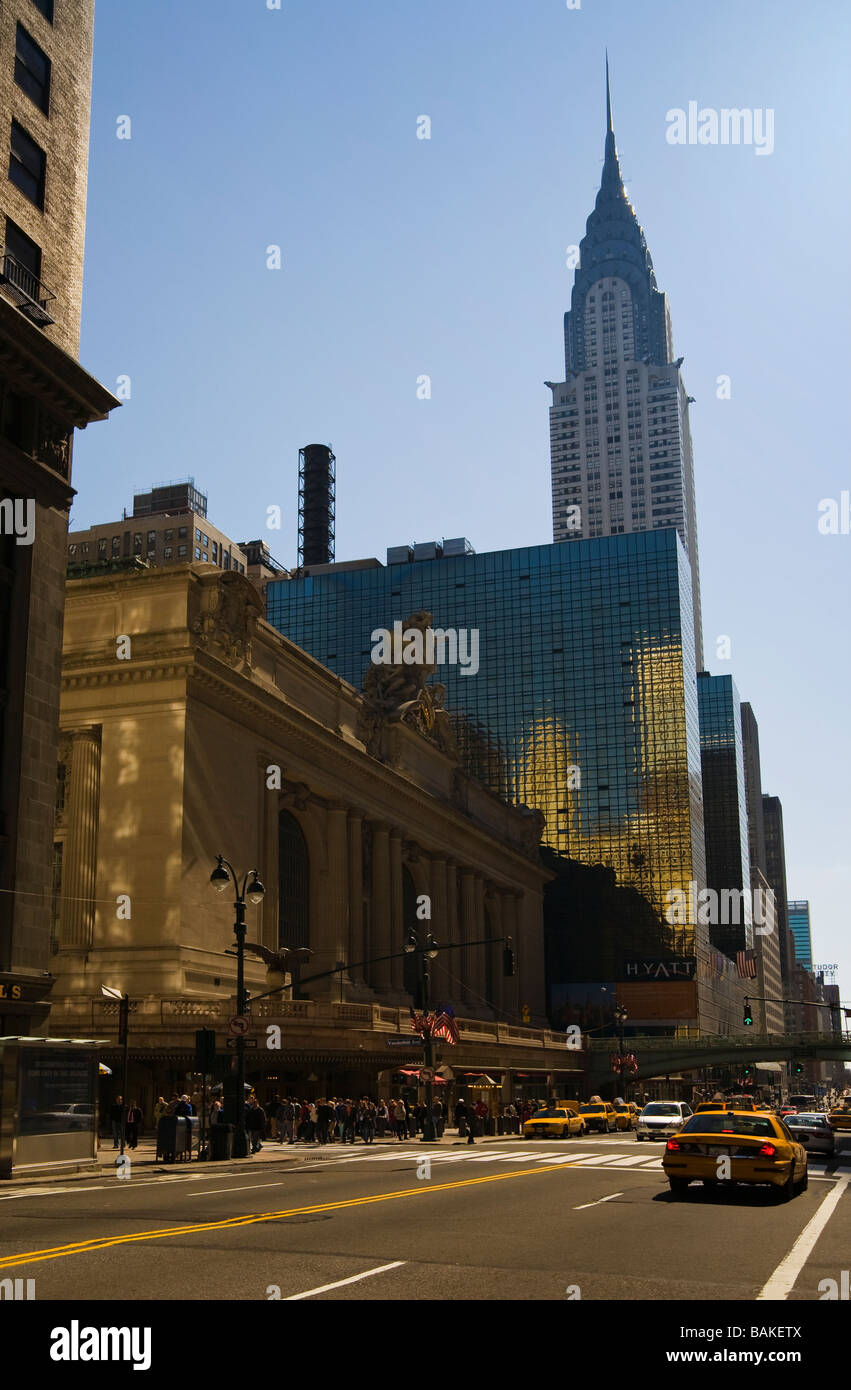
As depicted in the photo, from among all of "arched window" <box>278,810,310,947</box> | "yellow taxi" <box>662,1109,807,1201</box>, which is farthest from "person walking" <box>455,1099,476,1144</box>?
"yellow taxi" <box>662,1109,807,1201</box>

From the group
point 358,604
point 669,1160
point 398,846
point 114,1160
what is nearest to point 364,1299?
point 669,1160

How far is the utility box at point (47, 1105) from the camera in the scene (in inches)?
1011

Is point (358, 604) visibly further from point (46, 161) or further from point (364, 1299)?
point (364, 1299)

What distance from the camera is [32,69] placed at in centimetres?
3916

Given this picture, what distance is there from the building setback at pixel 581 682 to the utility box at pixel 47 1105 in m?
111

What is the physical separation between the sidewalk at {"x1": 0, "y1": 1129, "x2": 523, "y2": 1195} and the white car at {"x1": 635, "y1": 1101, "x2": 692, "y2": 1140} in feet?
15.7

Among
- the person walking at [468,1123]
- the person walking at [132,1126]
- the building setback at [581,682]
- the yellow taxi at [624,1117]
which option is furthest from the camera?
the building setback at [581,682]

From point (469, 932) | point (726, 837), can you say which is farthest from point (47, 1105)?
point (726, 837)

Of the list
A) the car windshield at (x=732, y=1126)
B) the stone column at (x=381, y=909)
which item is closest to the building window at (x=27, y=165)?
the car windshield at (x=732, y=1126)

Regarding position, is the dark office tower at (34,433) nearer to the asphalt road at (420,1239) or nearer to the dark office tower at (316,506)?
the asphalt road at (420,1239)

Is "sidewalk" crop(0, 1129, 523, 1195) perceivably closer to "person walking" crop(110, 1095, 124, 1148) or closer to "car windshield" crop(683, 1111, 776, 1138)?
"person walking" crop(110, 1095, 124, 1148)

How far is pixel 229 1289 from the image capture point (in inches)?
422

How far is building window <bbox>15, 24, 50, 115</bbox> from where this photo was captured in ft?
127

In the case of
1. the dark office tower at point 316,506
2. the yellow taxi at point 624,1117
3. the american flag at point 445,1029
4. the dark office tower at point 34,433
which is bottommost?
the yellow taxi at point 624,1117
